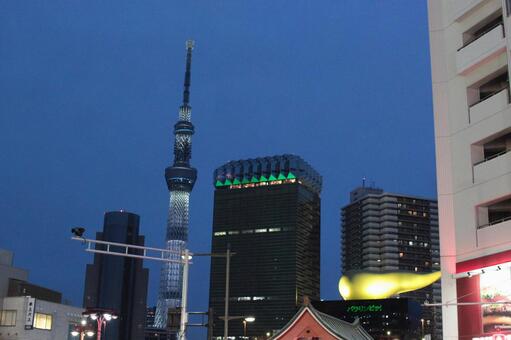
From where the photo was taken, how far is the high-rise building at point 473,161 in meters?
35.0

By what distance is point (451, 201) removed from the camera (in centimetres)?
3866

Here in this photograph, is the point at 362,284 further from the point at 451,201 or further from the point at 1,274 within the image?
the point at 451,201

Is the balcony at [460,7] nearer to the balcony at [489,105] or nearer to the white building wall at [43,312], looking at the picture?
the balcony at [489,105]

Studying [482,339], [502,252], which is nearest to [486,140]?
[502,252]

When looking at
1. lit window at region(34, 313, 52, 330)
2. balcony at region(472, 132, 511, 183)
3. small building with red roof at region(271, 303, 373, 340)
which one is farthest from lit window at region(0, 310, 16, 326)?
balcony at region(472, 132, 511, 183)

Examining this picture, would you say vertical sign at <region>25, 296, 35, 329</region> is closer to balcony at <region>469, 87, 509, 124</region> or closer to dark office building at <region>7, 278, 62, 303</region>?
dark office building at <region>7, 278, 62, 303</region>

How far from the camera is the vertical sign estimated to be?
7781cm

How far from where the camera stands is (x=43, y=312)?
82.1 meters

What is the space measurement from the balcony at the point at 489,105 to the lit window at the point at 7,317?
61109mm

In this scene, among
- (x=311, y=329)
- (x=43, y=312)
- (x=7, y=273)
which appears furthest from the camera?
(x=7, y=273)

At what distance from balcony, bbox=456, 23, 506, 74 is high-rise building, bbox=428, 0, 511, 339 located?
54 millimetres

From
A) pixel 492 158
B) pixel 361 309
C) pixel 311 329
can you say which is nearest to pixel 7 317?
pixel 311 329

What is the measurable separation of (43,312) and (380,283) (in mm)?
42563

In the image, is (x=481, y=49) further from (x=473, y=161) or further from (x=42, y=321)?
(x=42, y=321)
